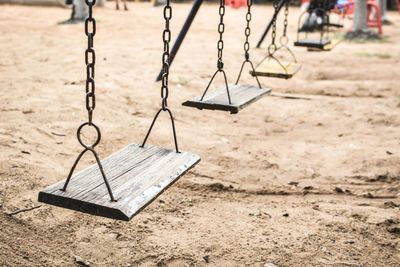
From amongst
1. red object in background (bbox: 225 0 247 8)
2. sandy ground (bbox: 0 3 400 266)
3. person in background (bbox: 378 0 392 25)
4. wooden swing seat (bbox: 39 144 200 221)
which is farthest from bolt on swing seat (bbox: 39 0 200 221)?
red object in background (bbox: 225 0 247 8)

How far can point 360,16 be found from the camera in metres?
10.7

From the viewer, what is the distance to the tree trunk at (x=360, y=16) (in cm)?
1060

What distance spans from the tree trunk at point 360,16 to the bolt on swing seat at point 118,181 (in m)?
9.50

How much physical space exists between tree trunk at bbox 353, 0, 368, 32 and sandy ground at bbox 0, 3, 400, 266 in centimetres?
284

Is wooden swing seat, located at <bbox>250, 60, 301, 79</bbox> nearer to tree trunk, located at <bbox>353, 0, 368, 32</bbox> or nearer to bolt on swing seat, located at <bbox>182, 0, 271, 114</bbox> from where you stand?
bolt on swing seat, located at <bbox>182, 0, 271, 114</bbox>

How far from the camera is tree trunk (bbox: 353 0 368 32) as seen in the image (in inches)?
417

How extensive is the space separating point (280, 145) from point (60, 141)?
7.25 ft

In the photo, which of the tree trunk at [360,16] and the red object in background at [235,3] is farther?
the red object in background at [235,3]

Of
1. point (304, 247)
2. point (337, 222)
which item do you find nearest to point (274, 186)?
point (337, 222)

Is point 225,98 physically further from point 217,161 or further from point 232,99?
point 217,161

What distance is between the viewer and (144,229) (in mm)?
2996

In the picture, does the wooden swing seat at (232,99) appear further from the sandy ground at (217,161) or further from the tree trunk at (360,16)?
the tree trunk at (360,16)

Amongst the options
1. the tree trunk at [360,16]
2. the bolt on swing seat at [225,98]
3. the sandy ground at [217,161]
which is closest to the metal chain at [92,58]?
the bolt on swing seat at [225,98]

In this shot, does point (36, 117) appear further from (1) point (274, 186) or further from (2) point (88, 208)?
(2) point (88, 208)
